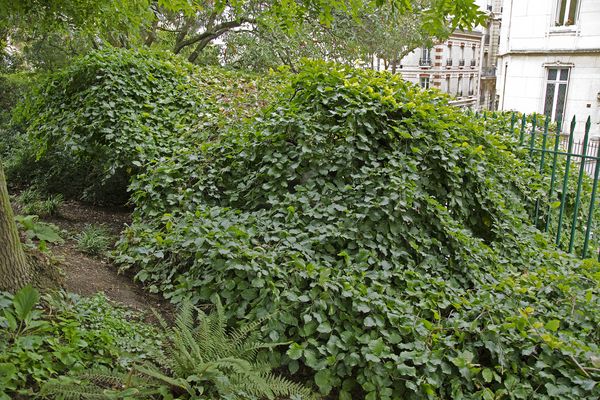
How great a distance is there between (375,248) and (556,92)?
20470 millimetres

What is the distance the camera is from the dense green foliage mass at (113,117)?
601 centimetres

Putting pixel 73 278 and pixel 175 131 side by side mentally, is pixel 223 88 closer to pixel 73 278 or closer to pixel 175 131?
pixel 175 131

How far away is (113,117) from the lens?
19.7 ft

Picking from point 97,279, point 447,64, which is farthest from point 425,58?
point 97,279

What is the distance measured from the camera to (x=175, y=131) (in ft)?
21.3

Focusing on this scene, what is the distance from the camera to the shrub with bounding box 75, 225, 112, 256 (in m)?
4.95

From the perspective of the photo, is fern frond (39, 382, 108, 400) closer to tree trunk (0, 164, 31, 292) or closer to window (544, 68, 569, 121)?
tree trunk (0, 164, 31, 292)

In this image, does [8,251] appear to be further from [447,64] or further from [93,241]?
[447,64]

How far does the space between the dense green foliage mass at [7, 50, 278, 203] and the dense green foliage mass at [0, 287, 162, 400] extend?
8.01 feet

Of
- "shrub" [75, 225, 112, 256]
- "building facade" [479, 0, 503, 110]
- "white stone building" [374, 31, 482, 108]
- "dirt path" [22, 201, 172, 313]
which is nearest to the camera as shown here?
"dirt path" [22, 201, 172, 313]

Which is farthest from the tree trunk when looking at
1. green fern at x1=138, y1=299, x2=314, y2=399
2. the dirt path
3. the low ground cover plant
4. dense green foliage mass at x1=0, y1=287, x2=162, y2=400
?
the low ground cover plant

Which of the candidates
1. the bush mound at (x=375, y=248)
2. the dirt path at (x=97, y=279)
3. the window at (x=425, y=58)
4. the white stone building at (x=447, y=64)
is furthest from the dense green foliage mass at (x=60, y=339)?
the window at (x=425, y=58)

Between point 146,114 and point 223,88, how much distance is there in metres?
1.74

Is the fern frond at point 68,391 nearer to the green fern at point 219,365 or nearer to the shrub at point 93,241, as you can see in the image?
the green fern at point 219,365
